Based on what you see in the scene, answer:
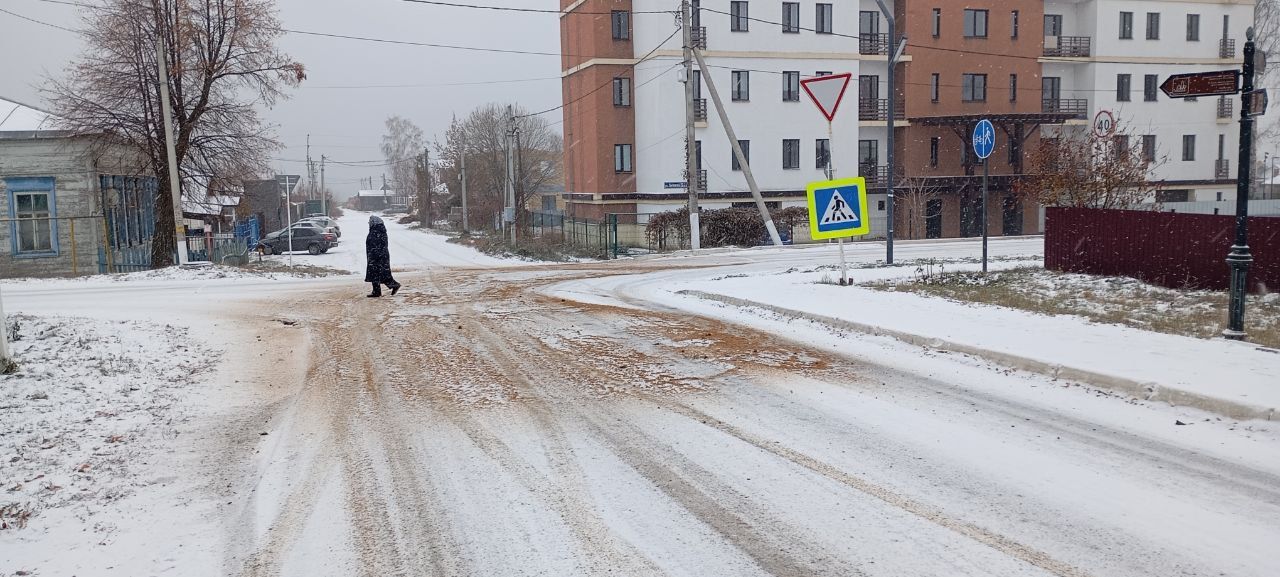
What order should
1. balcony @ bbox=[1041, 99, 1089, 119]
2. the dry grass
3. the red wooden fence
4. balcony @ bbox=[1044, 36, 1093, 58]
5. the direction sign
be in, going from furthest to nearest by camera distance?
1. balcony @ bbox=[1041, 99, 1089, 119]
2. balcony @ bbox=[1044, 36, 1093, 58]
3. the red wooden fence
4. the dry grass
5. the direction sign

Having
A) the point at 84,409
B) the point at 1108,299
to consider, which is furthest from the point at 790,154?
the point at 84,409

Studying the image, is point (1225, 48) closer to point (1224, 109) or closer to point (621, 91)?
point (1224, 109)

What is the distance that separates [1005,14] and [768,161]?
15921 mm

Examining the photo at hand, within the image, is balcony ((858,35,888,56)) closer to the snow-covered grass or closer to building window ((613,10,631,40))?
building window ((613,10,631,40))

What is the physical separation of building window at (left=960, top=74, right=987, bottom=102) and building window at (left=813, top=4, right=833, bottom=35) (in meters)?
8.91

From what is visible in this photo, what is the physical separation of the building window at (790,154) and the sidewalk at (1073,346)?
1292 inches

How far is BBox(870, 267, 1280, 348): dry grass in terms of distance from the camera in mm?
10161

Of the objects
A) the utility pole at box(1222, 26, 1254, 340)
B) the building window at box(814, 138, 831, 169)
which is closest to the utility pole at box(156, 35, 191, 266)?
the utility pole at box(1222, 26, 1254, 340)

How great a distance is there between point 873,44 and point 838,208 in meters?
36.3

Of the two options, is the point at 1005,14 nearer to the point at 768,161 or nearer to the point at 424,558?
the point at 768,161

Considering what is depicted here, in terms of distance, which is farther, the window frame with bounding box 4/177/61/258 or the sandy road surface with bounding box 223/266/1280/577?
the window frame with bounding box 4/177/61/258

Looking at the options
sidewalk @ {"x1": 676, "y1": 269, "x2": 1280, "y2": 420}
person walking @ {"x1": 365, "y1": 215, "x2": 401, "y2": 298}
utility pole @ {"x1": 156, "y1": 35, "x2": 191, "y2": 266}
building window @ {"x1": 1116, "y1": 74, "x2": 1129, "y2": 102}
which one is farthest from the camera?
building window @ {"x1": 1116, "y1": 74, "x2": 1129, "y2": 102}

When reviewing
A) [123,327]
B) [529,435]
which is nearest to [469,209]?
[123,327]

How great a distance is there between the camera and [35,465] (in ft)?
19.0
